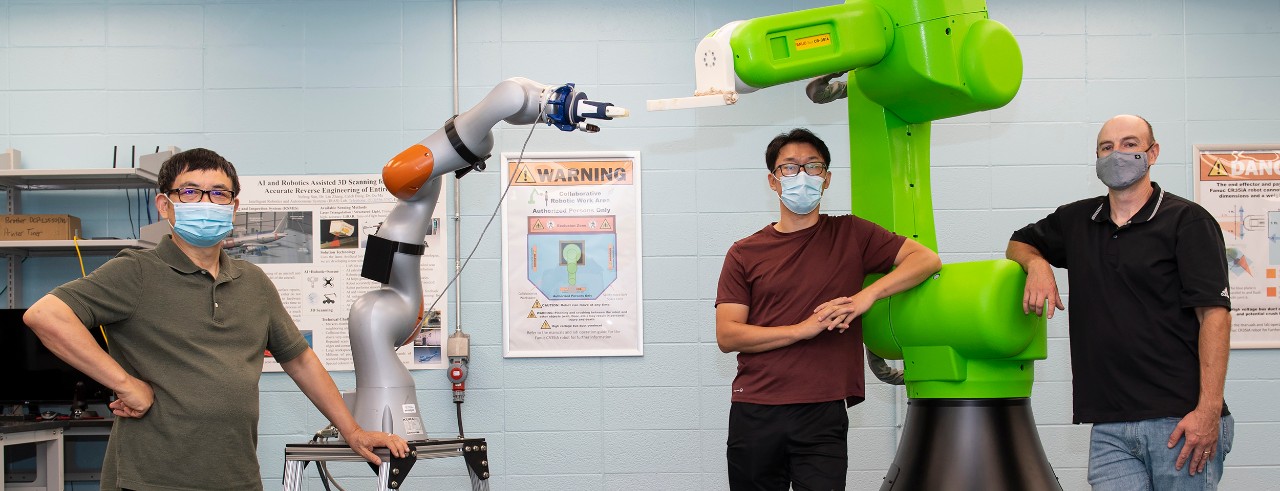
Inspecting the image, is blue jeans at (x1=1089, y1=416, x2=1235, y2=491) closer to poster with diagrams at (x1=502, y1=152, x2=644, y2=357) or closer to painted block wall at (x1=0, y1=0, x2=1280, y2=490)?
painted block wall at (x1=0, y1=0, x2=1280, y2=490)

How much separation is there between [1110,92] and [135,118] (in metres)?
3.97

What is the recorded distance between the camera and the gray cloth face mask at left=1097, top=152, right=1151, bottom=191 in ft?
7.20

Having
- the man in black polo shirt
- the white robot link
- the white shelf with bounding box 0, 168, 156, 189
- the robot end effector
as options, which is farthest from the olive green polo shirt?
the white shelf with bounding box 0, 168, 156, 189

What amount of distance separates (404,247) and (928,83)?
1.33 metres

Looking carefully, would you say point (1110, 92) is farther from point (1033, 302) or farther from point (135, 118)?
point (135, 118)

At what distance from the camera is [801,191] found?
91.0 inches

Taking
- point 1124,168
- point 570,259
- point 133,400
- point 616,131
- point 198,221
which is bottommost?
point 133,400

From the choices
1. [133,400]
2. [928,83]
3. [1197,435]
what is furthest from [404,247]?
[1197,435]

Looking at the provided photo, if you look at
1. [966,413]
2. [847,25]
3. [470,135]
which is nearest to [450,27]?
[470,135]

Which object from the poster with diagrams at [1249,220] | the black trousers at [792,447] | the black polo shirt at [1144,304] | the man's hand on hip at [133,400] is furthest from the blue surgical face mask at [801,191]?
the poster with diagrams at [1249,220]

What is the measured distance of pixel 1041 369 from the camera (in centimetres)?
388

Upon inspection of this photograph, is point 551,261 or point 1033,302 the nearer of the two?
point 1033,302

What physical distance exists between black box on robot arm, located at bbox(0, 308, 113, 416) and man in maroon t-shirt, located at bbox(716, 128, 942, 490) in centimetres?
264

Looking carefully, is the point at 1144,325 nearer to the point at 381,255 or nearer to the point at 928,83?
the point at 928,83
